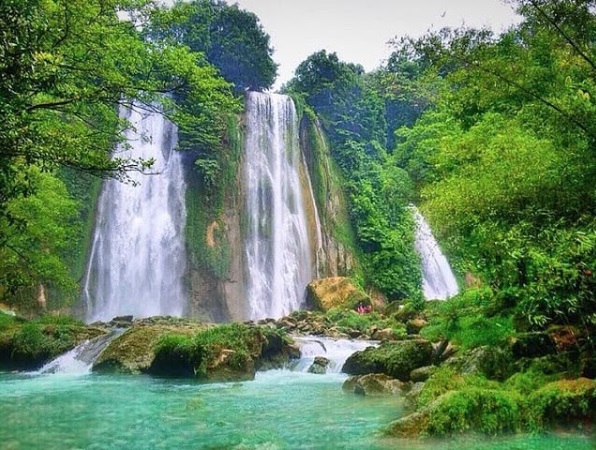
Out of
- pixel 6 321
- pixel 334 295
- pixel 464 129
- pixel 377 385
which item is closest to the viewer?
pixel 377 385

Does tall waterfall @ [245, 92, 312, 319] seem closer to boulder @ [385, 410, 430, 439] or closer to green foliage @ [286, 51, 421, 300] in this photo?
green foliage @ [286, 51, 421, 300]

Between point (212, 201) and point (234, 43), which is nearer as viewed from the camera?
point (212, 201)

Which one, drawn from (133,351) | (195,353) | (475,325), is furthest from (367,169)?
(475,325)

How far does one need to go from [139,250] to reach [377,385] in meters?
19.3

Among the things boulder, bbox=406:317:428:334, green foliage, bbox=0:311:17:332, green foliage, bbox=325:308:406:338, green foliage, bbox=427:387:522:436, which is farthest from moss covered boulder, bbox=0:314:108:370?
green foliage, bbox=427:387:522:436

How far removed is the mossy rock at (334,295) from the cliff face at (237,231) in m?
2.93

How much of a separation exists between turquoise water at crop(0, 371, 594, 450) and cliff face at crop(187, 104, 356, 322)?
14.7 m

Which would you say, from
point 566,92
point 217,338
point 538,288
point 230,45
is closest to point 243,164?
point 230,45

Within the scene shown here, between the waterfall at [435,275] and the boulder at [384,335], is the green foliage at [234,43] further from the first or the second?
the boulder at [384,335]

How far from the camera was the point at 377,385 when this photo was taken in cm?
1018

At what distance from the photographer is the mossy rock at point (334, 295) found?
25.4m

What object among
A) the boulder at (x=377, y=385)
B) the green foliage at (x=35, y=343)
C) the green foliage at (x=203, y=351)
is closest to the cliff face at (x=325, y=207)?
the green foliage at (x=35, y=343)

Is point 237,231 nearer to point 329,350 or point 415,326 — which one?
point 329,350

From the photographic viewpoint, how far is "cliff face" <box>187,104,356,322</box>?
2717 centimetres
